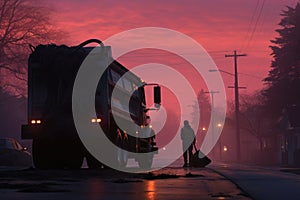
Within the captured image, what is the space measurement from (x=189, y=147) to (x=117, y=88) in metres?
6.75

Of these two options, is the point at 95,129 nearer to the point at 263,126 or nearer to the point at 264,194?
the point at 264,194

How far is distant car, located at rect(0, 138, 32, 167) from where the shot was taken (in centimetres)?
3709

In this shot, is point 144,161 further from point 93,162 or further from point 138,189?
point 138,189

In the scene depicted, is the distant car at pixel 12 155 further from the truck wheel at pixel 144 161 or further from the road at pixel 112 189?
the road at pixel 112 189

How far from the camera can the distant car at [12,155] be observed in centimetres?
3709

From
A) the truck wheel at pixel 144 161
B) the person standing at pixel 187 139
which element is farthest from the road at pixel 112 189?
the person standing at pixel 187 139

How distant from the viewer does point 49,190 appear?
13.2 m

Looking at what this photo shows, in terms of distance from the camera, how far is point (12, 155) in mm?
37781

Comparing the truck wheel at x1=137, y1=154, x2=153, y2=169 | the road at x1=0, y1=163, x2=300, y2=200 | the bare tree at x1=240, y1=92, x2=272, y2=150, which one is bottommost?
the road at x1=0, y1=163, x2=300, y2=200

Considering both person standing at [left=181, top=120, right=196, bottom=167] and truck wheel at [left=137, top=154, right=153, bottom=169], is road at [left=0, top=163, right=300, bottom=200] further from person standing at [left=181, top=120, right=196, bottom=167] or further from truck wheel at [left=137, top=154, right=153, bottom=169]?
person standing at [left=181, top=120, right=196, bottom=167]

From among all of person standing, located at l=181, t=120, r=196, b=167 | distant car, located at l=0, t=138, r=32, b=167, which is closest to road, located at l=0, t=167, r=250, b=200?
person standing, located at l=181, t=120, r=196, b=167

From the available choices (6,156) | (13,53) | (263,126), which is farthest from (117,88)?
(263,126)

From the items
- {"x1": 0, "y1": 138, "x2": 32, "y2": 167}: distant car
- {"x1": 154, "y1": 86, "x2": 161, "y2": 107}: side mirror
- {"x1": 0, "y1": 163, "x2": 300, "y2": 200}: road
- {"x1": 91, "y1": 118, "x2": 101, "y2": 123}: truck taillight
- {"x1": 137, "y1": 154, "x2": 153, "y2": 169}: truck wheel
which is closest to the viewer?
{"x1": 0, "y1": 163, "x2": 300, "y2": 200}: road

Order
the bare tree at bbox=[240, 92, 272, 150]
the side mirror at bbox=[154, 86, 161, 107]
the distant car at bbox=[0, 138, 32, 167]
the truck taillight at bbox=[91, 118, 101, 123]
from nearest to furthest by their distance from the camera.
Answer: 1. the truck taillight at bbox=[91, 118, 101, 123]
2. the side mirror at bbox=[154, 86, 161, 107]
3. the distant car at bbox=[0, 138, 32, 167]
4. the bare tree at bbox=[240, 92, 272, 150]
